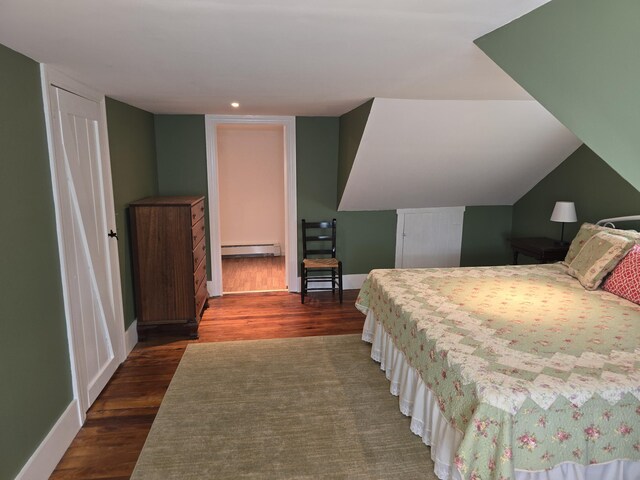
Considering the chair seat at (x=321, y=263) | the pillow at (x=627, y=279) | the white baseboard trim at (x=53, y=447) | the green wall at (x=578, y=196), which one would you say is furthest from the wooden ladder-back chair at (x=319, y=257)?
the white baseboard trim at (x=53, y=447)

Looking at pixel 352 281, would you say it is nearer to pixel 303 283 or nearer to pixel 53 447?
pixel 303 283

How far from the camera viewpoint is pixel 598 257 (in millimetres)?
3088

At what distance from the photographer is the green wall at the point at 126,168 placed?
335 cm

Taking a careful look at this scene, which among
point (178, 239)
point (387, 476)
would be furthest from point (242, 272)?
point (387, 476)

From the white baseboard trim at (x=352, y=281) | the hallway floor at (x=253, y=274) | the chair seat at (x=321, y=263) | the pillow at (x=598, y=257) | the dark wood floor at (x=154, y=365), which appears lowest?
the dark wood floor at (x=154, y=365)

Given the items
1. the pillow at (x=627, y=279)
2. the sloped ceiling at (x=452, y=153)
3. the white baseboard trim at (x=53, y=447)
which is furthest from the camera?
the sloped ceiling at (x=452, y=153)

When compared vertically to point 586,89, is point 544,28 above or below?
above

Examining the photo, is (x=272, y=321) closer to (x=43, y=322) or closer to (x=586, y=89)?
(x=43, y=322)

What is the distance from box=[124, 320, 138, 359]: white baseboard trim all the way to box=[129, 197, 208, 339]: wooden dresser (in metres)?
0.04

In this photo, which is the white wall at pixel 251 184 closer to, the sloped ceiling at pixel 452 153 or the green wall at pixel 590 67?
the sloped ceiling at pixel 452 153

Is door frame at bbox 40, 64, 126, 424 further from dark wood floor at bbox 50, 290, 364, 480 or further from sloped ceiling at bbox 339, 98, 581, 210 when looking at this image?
sloped ceiling at bbox 339, 98, 581, 210

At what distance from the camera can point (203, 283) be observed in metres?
4.30

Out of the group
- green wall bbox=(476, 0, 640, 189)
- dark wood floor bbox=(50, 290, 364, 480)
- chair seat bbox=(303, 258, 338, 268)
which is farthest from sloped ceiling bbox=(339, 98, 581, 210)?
green wall bbox=(476, 0, 640, 189)

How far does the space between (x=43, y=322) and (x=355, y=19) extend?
6.75 feet
